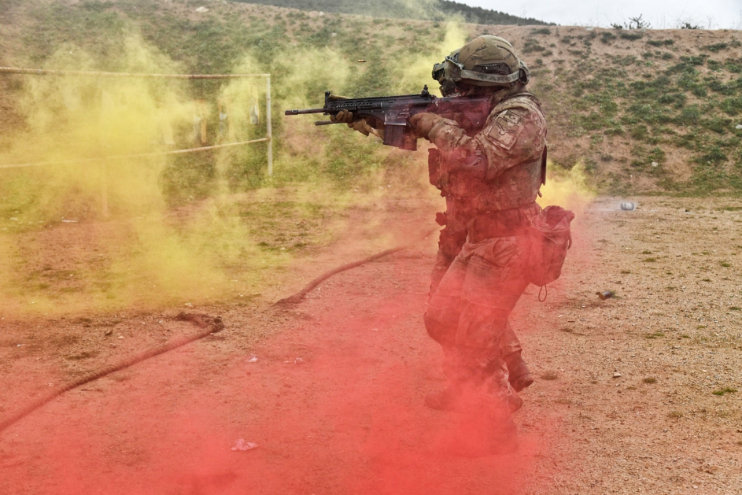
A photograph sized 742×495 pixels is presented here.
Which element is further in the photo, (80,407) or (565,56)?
(565,56)

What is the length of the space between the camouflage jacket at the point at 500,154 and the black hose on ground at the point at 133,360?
2622 mm

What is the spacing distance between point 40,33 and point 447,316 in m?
19.1

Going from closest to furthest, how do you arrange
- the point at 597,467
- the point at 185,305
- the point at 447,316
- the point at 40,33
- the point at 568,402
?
1. the point at 597,467
2. the point at 447,316
3. the point at 568,402
4. the point at 185,305
5. the point at 40,33

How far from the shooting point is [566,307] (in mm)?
6445

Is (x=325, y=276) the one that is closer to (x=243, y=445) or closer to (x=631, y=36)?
(x=243, y=445)

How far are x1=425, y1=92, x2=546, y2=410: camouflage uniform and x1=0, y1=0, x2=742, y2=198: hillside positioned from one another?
1035 cm

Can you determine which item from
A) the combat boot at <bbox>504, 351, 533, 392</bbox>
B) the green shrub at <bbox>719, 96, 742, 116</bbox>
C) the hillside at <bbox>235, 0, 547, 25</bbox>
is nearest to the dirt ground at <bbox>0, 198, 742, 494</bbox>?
the combat boot at <bbox>504, 351, 533, 392</bbox>

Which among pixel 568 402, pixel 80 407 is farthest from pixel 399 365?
pixel 80 407

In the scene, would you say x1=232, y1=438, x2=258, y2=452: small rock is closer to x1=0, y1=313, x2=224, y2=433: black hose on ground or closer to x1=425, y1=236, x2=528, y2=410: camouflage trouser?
x1=425, y1=236, x2=528, y2=410: camouflage trouser

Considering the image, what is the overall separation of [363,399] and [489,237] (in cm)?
139

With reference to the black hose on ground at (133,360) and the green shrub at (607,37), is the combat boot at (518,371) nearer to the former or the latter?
the black hose on ground at (133,360)

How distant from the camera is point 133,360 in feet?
15.9

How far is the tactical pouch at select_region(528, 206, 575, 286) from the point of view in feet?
12.2

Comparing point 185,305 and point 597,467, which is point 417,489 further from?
point 185,305
